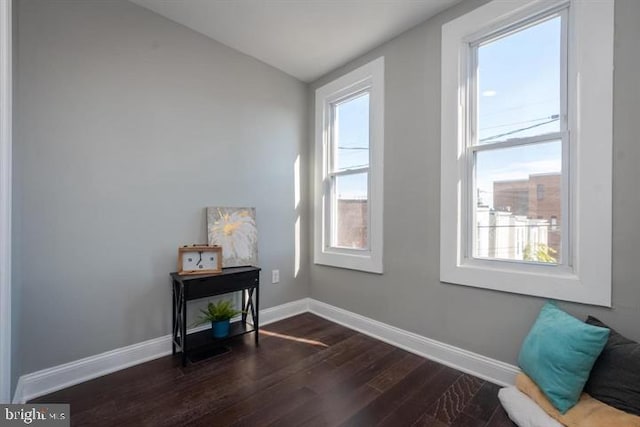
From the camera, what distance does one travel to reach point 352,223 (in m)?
2.95

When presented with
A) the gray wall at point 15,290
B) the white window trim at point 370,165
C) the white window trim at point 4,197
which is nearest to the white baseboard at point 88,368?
the gray wall at point 15,290

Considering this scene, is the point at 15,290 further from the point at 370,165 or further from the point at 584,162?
the point at 584,162

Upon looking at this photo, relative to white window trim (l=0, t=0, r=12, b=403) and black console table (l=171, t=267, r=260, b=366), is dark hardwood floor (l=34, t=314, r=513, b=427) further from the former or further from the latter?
white window trim (l=0, t=0, r=12, b=403)

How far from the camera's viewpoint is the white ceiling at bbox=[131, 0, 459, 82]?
2.09 m

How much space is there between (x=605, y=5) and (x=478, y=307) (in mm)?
1868

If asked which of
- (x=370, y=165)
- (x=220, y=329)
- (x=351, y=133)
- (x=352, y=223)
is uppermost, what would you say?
(x=351, y=133)

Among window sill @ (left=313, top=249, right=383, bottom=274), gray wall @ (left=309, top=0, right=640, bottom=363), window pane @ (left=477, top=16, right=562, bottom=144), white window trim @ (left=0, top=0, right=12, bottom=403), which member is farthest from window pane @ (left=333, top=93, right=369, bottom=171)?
white window trim @ (left=0, top=0, right=12, bottom=403)

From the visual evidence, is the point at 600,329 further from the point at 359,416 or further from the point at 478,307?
the point at 359,416

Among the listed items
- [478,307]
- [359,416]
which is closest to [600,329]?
[478,307]

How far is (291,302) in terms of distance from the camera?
122 inches

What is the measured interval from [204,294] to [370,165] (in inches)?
70.9

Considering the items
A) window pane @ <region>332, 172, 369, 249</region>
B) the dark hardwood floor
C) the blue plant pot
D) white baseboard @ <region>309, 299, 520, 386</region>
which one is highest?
window pane @ <region>332, 172, 369, 249</region>

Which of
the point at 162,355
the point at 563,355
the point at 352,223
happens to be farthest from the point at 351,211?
the point at 162,355

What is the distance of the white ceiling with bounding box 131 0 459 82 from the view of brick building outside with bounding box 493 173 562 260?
4.57ft
